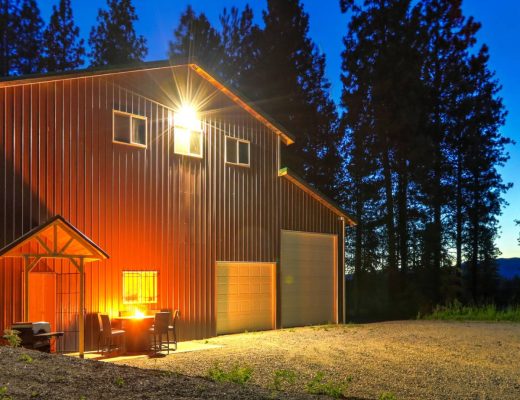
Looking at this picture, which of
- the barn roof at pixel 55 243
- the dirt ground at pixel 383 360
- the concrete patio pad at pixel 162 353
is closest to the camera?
the dirt ground at pixel 383 360

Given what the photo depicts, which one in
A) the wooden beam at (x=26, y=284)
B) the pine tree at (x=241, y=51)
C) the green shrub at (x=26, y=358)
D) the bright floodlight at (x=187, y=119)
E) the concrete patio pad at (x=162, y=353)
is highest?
the pine tree at (x=241, y=51)

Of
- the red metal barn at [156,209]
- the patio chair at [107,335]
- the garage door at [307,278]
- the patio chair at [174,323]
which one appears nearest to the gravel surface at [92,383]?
the red metal barn at [156,209]

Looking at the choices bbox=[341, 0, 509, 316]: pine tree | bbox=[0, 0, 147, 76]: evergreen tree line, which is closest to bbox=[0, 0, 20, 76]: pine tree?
bbox=[0, 0, 147, 76]: evergreen tree line

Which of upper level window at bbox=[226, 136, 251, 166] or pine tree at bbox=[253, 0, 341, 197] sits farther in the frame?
pine tree at bbox=[253, 0, 341, 197]

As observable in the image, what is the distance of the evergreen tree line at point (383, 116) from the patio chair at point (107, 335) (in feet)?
61.7

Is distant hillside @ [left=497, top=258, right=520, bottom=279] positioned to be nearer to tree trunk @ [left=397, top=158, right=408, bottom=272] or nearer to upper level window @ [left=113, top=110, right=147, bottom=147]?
tree trunk @ [left=397, top=158, right=408, bottom=272]

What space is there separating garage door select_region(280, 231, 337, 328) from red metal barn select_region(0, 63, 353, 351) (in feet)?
0.18

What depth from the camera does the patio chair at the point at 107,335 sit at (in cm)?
1252

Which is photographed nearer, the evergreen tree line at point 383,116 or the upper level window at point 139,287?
the upper level window at point 139,287

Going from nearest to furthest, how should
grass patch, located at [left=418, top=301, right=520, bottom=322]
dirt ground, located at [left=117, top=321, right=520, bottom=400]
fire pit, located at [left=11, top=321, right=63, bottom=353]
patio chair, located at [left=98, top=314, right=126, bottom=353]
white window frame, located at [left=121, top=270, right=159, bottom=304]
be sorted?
dirt ground, located at [left=117, top=321, right=520, bottom=400] → fire pit, located at [left=11, top=321, right=63, bottom=353] → patio chair, located at [left=98, top=314, right=126, bottom=353] → white window frame, located at [left=121, top=270, right=159, bottom=304] → grass patch, located at [left=418, top=301, right=520, bottom=322]

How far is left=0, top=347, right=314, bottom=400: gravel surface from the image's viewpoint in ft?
20.9

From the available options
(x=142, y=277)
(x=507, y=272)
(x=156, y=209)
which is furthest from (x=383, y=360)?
(x=507, y=272)

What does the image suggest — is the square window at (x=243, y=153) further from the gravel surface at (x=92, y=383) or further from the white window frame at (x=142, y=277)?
the gravel surface at (x=92, y=383)

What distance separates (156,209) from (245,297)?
4.25 metres
